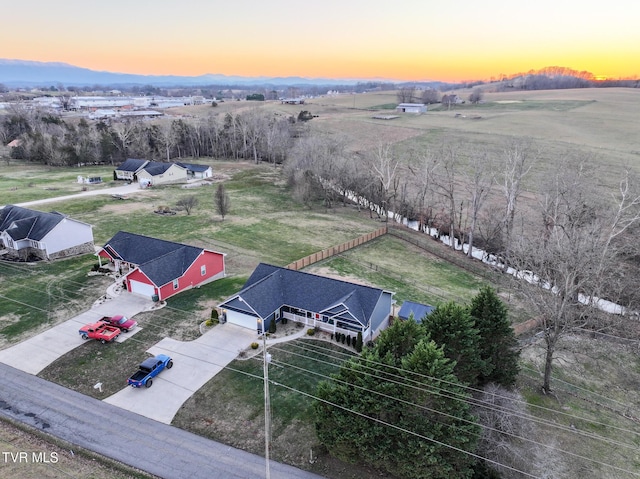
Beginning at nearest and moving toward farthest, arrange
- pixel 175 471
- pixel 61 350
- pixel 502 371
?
pixel 175 471, pixel 502 371, pixel 61 350

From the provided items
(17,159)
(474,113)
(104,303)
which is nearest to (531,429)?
(104,303)

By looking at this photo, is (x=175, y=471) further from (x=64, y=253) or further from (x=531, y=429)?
(x=64, y=253)

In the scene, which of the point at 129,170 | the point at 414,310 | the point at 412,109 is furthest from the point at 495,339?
the point at 412,109

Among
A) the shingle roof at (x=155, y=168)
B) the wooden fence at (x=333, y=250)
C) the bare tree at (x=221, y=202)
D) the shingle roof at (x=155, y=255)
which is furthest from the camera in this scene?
the shingle roof at (x=155, y=168)

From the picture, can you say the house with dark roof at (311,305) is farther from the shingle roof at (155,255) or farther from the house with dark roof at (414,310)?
the shingle roof at (155,255)

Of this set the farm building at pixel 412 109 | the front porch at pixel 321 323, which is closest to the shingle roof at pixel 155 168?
the front porch at pixel 321 323

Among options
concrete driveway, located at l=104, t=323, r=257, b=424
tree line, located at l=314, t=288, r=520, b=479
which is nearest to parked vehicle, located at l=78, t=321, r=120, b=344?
concrete driveway, located at l=104, t=323, r=257, b=424

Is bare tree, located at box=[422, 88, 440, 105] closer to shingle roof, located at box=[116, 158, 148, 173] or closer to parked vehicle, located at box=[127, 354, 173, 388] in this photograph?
shingle roof, located at box=[116, 158, 148, 173]
